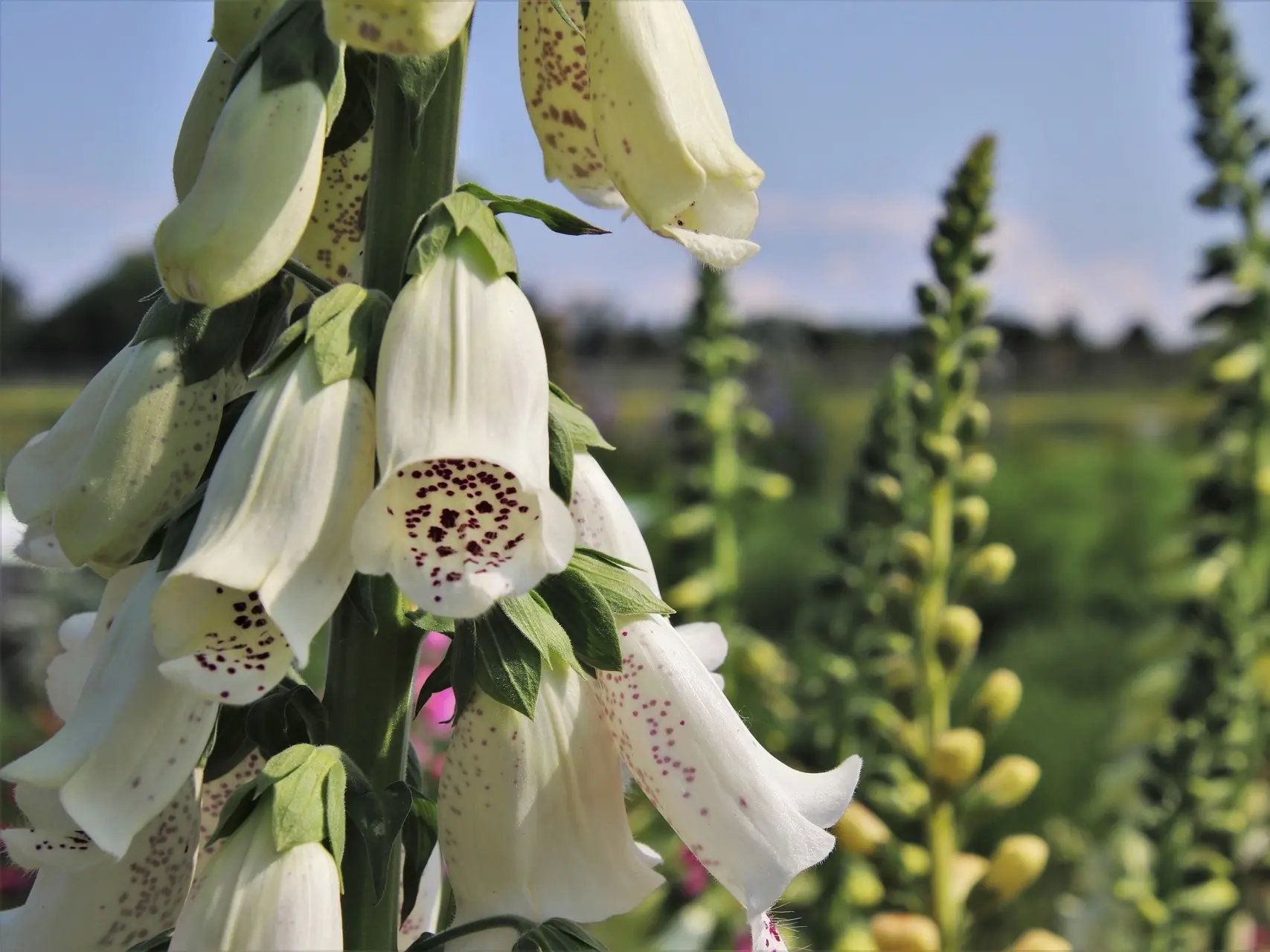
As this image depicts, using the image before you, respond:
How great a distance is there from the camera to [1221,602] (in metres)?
1.57

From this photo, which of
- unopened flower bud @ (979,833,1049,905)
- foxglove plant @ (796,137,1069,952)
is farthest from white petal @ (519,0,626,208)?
unopened flower bud @ (979,833,1049,905)

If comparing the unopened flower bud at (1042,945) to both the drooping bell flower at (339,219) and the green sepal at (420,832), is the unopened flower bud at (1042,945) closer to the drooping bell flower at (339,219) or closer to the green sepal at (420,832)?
the green sepal at (420,832)

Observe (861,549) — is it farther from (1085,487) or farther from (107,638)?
(1085,487)

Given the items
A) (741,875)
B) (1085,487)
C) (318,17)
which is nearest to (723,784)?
(741,875)

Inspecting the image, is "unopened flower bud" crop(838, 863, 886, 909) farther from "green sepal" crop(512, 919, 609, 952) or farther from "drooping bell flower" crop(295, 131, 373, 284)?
"drooping bell flower" crop(295, 131, 373, 284)

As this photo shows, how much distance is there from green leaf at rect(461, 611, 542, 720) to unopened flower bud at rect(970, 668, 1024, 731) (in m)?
0.91

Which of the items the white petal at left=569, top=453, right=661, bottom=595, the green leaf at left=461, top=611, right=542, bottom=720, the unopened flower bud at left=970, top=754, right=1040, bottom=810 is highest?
the white petal at left=569, top=453, right=661, bottom=595

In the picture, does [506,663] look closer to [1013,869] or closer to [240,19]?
[240,19]

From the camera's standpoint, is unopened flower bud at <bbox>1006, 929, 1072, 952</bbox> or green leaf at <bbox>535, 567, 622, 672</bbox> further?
unopened flower bud at <bbox>1006, 929, 1072, 952</bbox>

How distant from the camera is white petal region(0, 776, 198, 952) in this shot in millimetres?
620

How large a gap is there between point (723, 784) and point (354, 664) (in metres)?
0.19

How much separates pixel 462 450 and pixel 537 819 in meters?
0.20

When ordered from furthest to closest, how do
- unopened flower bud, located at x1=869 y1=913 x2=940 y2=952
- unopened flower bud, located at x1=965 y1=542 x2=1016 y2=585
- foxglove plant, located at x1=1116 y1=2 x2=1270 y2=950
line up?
foxglove plant, located at x1=1116 y1=2 x2=1270 y2=950, unopened flower bud, located at x1=965 y1=542 x2=1016 y2=585, unopened flower bud, located at x1=869 y1=913 x2=940 y2=952

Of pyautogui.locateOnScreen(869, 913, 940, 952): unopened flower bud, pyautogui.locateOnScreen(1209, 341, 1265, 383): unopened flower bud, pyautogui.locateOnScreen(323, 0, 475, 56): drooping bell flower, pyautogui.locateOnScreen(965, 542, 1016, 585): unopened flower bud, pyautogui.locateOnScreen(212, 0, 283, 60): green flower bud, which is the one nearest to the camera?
pyautogui.locateOnScreen(323, 0, 475, 56): drooping bell flower
